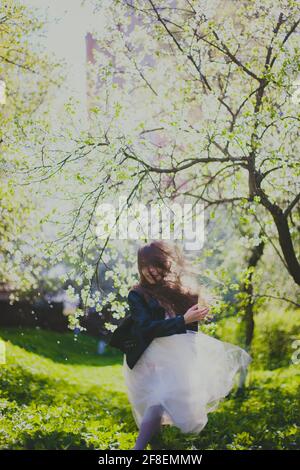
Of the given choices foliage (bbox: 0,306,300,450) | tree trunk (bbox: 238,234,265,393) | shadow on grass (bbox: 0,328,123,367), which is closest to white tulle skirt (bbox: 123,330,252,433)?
foliage (bbox: 0,306,300,450)

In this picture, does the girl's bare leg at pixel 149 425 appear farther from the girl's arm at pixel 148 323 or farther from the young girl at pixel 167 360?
the girl's arm at pixel 148 323

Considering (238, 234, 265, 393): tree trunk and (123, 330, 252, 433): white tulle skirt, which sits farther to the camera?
(238, 234, 265, 393): tree trunk

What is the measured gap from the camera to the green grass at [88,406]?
4930mm

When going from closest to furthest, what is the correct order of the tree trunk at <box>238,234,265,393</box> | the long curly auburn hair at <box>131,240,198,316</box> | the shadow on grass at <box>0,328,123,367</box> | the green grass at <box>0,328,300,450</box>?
the long curly auburn hair at <box>131,240,198,316</box> < the green grass at <box>0,328,300,450</box> < the shadow on grass at <box>0,328,123,367</box> < the tree trunk at <box>238,234,265,393</box>

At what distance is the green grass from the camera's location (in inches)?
194

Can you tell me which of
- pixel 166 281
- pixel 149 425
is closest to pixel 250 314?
pixel 166 281

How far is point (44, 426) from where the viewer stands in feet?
16.6

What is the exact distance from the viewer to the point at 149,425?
407 cm

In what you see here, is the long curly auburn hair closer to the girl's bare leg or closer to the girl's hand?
the girl's hand

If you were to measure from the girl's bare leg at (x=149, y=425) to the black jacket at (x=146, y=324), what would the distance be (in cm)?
36

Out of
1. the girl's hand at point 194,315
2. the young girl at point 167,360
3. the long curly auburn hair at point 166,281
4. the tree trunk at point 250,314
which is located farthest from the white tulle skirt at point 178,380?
the tree trunk at point 250,314

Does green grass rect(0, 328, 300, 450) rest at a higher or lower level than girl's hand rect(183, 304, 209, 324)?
lower

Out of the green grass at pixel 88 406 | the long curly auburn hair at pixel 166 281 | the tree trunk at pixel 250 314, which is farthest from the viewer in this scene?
the tree trunk at pixel 250 314

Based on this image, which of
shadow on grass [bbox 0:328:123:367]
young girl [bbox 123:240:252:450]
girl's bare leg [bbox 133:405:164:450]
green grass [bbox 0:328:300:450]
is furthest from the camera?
shadow on grass [bbox 0:328:123:367]
